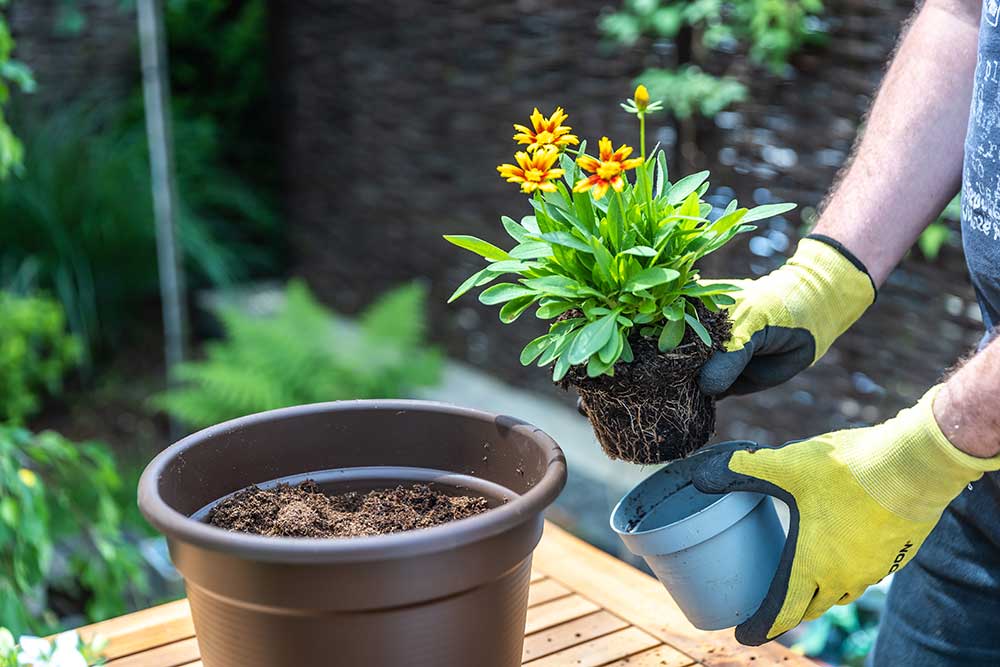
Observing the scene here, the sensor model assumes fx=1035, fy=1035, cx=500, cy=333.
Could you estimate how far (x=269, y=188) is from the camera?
5.16m

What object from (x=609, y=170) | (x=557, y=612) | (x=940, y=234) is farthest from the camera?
(x=940, y=234)

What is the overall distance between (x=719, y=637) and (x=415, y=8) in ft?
10.8

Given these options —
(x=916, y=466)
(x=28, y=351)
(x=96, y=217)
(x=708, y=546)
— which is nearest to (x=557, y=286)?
(x=708, y=546)

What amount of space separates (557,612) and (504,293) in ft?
1.50

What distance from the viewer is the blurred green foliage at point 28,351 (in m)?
3.44

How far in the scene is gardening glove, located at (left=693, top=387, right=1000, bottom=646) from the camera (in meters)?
1.01

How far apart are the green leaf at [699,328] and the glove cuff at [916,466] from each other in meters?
0.19

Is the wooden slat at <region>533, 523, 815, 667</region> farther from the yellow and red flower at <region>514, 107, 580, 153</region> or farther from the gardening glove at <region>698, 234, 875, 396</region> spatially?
the yellow and red flower at <region>514, 107, 580, 153</region>

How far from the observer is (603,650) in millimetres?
1178

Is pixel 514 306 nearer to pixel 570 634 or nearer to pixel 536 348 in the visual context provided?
pixel 536 348

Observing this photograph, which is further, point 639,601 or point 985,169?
point 639,601

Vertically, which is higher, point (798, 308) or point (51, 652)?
point (798, 308)

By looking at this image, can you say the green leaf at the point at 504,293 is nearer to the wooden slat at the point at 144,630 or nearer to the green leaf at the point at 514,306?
the green leaf at the point at 514,306

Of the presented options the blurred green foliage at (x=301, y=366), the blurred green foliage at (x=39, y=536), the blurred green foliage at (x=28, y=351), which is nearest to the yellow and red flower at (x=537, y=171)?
the blurred green foliage at (x=39, y=536)
